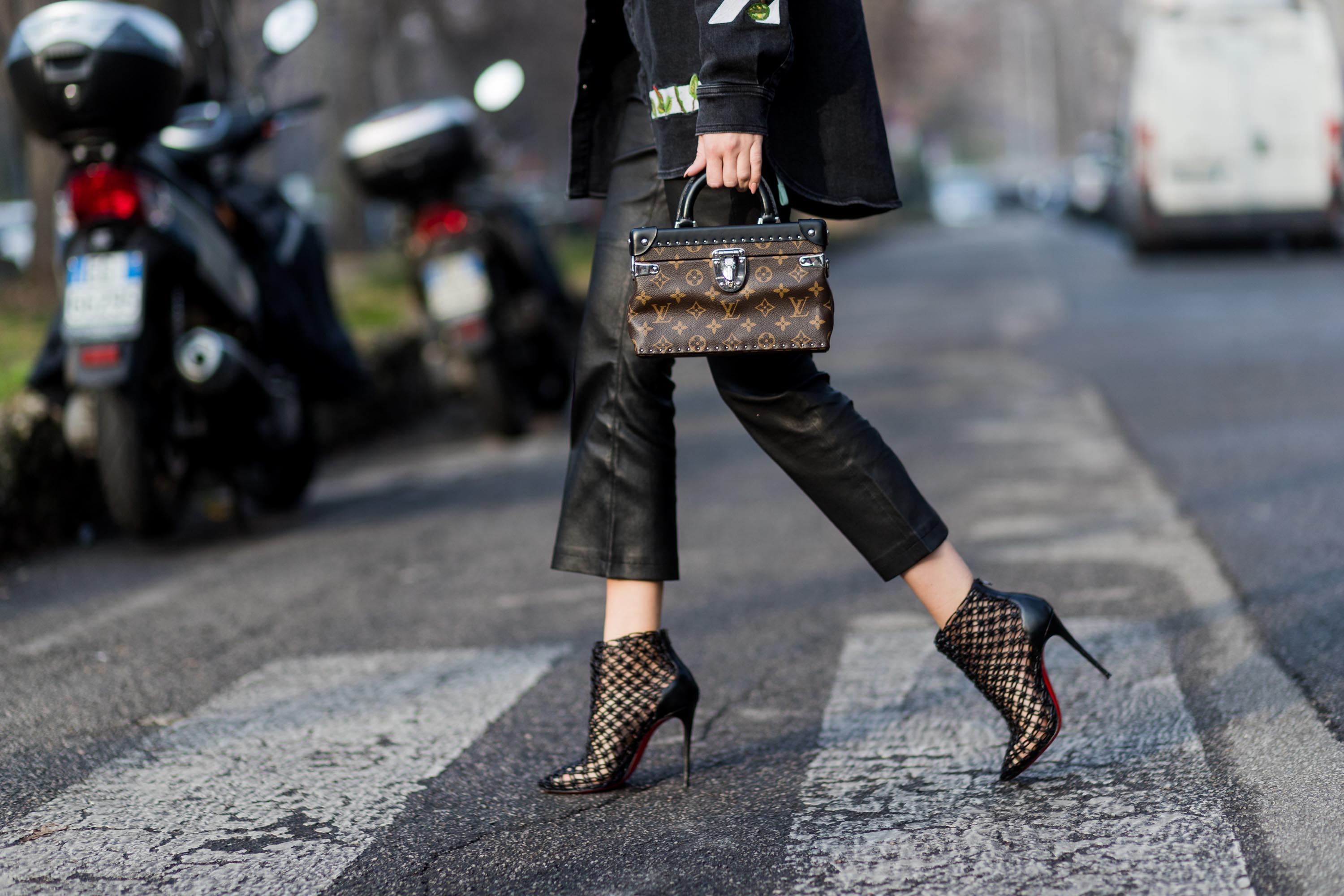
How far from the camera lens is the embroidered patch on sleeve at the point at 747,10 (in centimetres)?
257

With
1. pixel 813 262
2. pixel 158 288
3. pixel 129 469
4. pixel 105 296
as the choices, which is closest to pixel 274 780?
pixel 813 262

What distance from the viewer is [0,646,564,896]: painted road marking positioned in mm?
2535

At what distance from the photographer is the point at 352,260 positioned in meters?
18.2

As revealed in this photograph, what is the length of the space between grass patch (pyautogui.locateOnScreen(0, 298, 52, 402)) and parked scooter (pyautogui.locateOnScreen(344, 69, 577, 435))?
1581 mm

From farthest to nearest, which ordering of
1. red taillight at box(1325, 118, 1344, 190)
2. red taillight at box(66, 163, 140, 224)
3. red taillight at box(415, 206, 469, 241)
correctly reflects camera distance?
red taillight at box(1325, 118, 1344, 190) < red taillight at box(415, 206, 469, 241) < red taillight at box(66, 163, 140, 224)

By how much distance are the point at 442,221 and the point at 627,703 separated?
15.8 feet

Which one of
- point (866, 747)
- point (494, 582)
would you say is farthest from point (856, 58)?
point (494, 582)

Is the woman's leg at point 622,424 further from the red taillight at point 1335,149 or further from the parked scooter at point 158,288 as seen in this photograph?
the red taillight at point 1335,149

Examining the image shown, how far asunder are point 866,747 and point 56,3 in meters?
3.33

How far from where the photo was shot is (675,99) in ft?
8.78

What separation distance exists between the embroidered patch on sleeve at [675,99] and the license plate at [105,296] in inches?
102

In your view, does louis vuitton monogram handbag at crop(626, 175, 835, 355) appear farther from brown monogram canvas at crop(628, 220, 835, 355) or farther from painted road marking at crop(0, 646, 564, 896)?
painted road marking at crop(0, 646, 564, 896)

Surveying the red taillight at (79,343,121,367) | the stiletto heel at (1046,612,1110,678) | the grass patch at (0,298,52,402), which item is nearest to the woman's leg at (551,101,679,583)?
the stiletto heel at (1046,612,1110,678)

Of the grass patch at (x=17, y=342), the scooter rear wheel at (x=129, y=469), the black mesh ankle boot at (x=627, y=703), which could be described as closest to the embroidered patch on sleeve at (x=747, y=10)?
the black mesh ankle boot at (x=627, y=703)
